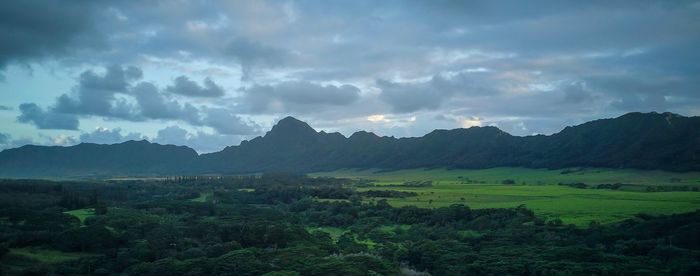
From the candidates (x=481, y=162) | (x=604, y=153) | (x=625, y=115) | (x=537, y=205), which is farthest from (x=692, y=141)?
(x=537, y=205)

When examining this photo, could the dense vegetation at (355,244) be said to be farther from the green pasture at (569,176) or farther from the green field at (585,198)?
the green pasture at (569,176)

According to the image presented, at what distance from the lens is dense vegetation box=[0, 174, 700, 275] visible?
45.6 meters

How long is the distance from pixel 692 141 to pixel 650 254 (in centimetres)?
10871

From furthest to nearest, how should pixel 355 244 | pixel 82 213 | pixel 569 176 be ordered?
pixel 569 176
pixel 82 213
pixel 355 244

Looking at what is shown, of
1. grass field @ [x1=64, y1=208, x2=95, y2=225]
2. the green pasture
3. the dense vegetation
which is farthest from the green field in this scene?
grass field @ [x1=64, y1=208, x2=95, y2=225]

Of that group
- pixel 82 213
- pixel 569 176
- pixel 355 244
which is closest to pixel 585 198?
pixel 355 244

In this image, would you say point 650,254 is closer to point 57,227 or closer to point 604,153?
point 57,227

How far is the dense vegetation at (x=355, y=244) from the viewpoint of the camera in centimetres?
4559

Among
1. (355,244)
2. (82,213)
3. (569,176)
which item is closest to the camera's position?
(355,244)

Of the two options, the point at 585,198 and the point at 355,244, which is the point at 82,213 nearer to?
the point at 355,244

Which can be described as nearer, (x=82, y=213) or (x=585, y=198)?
(x=82, y=213)

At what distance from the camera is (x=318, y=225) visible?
275 ft

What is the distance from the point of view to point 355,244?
2438 inches

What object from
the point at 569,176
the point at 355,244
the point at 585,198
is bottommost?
the point at 355,244
